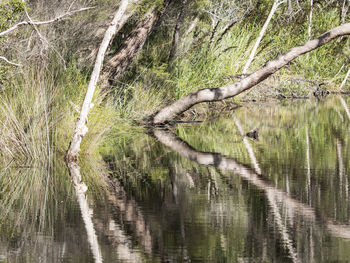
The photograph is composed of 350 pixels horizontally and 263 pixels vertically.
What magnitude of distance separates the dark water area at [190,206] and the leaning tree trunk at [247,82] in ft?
4.29

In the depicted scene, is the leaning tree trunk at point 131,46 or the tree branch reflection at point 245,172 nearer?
the tree branch reflection at point 245,172

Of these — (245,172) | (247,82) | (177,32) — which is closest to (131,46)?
(177,32)

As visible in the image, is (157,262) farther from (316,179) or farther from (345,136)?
(345,136)

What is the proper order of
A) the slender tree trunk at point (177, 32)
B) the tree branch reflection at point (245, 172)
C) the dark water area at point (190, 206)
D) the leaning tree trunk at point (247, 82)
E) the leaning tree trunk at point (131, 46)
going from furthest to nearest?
the slender tree trunk at point (177, 32)
the leaning tree trunk at point (131, 46)
the leaning tree trunk at point (247, 82)
the tree branch reflection at point (245, 172)
the dark water area at point (190, 206)

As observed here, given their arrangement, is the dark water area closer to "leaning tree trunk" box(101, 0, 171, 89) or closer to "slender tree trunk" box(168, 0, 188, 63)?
"leaning tree trunk" box(101, 0, 171, 89)

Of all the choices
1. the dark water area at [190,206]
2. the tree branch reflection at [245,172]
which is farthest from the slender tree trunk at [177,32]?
the dark water area at [190,206]

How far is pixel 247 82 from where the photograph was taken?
1545 cm

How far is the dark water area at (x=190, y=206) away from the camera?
20.3 ft

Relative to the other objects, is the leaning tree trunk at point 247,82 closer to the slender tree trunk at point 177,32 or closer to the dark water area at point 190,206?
the dark water area at point 190,206

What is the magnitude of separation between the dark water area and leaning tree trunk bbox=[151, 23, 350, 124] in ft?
4.29

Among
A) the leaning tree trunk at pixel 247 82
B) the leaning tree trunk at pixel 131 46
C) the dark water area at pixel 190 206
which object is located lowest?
the dark water area at pixel 190 206

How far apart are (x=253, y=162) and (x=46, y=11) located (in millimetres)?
5261

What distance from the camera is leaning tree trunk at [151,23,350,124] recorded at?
14.7 m

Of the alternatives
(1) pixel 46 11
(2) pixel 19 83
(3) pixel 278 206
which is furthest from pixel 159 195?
(1) pixel 46 11
